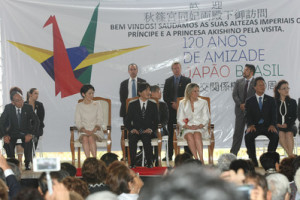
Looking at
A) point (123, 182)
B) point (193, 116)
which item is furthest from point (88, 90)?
point (123, 182)

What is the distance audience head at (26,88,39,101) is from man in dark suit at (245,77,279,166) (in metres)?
3.23

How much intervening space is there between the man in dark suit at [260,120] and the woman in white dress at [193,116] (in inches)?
23.6

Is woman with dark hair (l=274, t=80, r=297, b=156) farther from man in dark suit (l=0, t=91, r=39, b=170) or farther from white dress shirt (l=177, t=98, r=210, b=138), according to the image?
man in dark suit (l=0, t=91, r=39, b=170)

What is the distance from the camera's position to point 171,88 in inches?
329

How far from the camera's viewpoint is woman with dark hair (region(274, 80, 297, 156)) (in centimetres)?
765

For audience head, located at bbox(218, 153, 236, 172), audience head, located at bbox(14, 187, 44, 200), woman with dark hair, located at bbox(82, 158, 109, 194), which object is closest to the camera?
audience head, located at bbox(14, 187, 44, 200)

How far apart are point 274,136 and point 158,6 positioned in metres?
2.96

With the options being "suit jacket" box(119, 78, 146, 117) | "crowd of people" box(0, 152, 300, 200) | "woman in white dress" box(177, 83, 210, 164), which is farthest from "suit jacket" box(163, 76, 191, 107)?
"crowd of people" box(0, 152, 300, 200)

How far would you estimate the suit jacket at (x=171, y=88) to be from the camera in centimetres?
833

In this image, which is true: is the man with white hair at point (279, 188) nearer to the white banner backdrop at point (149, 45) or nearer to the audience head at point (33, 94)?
the white banner backdrop at point (149, 45)

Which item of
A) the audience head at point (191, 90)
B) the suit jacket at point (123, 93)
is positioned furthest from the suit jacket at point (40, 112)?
the audience head at point (191, 90)

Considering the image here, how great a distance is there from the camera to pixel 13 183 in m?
2.70

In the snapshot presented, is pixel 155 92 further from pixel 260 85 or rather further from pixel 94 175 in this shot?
pixel 94 175

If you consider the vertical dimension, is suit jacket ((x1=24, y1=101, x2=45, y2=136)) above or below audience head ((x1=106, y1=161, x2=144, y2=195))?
above
